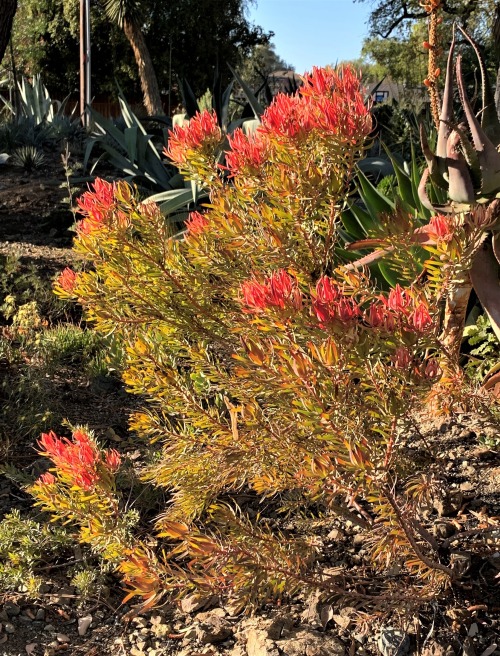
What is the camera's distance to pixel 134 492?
284cm

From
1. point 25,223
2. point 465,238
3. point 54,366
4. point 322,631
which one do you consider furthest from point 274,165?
point 25,223

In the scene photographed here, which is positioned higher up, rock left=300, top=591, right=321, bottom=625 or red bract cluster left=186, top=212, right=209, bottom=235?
red bract cluster left=186, top=212, right=209, bottom=235

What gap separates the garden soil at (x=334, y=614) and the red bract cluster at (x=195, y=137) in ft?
3.59

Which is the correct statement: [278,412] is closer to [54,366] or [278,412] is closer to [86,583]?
[86,583]

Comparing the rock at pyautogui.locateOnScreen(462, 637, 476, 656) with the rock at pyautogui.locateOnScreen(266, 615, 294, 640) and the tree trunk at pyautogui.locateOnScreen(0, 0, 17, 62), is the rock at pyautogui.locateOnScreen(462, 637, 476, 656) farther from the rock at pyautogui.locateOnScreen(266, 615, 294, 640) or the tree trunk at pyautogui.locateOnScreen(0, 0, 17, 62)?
the tree trunk at pyautogui.locateOnScreen(0, 0, 17, 62)

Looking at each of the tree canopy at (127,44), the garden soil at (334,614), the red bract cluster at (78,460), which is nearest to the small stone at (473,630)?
the garden soil at (334,614)

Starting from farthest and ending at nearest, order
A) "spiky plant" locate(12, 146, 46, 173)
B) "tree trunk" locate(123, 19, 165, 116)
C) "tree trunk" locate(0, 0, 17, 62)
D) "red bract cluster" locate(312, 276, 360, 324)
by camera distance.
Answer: "tree trunk" locate(123, 19, 165, 116)
"spiky plant" locate(12, 146, 46, 173)
"tree trunk" locate(0, 0, 17, 62)
"red bract cluster" locate(312, 276, 360, 324)

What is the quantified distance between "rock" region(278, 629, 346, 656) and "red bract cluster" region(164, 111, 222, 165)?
1469mm

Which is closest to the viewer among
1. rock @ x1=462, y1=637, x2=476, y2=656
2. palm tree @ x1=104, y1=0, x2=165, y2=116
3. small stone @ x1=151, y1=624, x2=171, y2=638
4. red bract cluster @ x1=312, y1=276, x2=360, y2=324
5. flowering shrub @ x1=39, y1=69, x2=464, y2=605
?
red bract cluster @ x1=312, y1=276, x2=360, y2=324

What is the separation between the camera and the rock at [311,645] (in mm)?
1947

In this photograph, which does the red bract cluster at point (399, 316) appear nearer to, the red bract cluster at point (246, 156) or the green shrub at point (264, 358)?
the green shrub at point (264, 358)

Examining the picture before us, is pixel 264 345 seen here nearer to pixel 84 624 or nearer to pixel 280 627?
pixel 280 627

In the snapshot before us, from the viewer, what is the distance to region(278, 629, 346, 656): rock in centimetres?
195

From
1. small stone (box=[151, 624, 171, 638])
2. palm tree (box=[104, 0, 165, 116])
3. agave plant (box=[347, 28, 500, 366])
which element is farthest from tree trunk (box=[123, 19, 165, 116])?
small stone (box=[151, 624, 171, 638])
